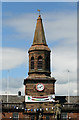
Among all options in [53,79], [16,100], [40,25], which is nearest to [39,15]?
[40,25]

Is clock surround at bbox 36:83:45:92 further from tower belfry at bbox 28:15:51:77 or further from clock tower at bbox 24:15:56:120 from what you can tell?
tower belfry at bbox 28:15:51:77

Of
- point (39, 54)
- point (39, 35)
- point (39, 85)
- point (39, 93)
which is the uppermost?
point (39, 35)

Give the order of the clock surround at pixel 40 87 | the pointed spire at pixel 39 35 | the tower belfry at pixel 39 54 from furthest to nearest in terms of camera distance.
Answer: the pointed spire at pixel 39 35 → the tower belfry at pixel 39 54 → the clock surround at pixel 40 87

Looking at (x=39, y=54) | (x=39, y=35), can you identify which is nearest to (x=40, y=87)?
(x=39, y=54)

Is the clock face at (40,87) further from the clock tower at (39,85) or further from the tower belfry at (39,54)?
the tower belfry at (39,54)

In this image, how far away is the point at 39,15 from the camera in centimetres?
8600

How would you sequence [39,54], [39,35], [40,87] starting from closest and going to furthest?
1. [40,87]
2. [39,54]
3. [39,35]

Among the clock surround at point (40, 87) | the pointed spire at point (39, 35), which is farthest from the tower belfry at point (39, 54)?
the clock surround at point (40, 87)

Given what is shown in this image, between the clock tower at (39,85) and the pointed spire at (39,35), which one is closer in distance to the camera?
the clock tower at (39,85)

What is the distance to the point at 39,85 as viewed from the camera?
269ft

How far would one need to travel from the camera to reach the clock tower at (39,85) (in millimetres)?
81625

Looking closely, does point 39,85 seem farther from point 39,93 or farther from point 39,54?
point 39,54

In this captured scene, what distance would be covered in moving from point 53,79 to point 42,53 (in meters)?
6.21

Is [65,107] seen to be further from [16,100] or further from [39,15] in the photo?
[39,15]
